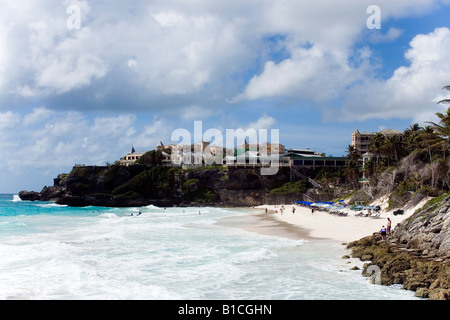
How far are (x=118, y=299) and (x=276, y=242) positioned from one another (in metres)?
15.6

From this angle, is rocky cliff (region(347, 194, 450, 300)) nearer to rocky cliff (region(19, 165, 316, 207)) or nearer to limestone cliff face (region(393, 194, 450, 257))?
limestone cliff face (region(393, 194, 450, 257))

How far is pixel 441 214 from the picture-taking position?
22125 millimetres

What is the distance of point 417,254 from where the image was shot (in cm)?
1936

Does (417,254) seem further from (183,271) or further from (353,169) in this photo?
(353,169)

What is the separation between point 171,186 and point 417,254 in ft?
257

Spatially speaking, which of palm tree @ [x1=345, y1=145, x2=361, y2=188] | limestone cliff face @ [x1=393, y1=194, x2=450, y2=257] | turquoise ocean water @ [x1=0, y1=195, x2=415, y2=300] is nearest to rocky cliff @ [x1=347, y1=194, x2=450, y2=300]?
limestone cliff face @ [x1=393, y1=194, x2=450, y2=257]

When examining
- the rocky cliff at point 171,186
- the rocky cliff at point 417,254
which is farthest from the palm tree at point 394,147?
the rocky cliff at point 417,254

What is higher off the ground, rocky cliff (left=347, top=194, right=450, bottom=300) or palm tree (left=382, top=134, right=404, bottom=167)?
palm tree (left=382, top=134, right=404, bottom=167)

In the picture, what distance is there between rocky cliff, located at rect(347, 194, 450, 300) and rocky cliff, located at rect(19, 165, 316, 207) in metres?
57.7

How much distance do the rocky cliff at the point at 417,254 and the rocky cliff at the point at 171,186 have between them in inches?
2271

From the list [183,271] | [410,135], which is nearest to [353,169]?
[410,135]

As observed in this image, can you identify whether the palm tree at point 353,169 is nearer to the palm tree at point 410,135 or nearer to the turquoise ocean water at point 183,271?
the palm tree at point 410,135

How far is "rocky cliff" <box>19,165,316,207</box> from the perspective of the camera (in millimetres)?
87062
